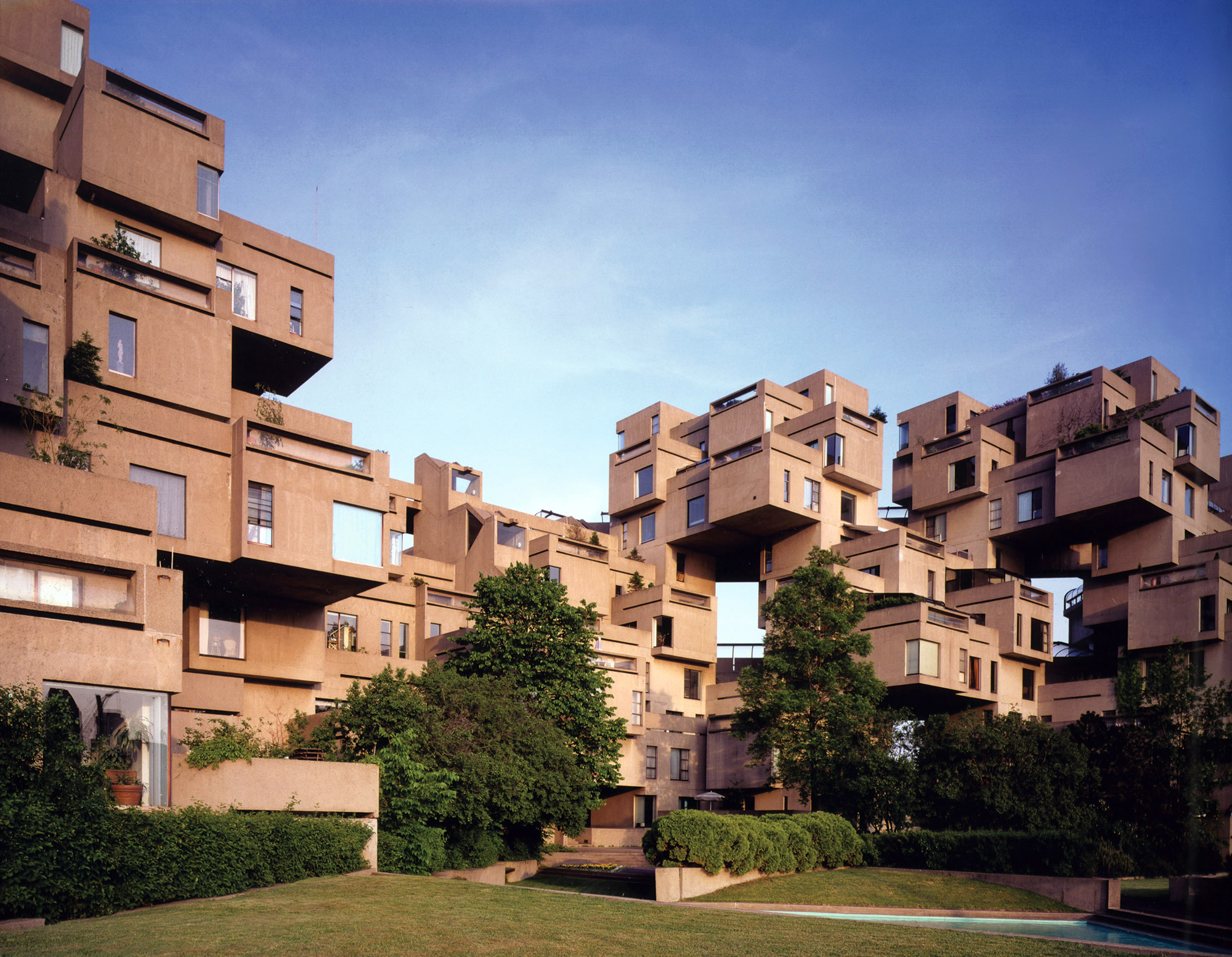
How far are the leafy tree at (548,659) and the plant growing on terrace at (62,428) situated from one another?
1395 cm

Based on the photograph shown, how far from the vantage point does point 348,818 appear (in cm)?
2598

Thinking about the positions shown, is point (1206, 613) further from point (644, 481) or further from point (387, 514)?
point (387, 514)

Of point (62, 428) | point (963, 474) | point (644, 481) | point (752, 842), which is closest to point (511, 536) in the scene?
point (644, 481)

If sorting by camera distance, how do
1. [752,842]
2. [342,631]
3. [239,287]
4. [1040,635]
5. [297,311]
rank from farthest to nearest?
1. [1040,635]
2. [342,631]
3. [297,311]
4. [239,287]
5. [752,842]

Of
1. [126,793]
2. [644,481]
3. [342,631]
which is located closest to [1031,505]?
[644,481]

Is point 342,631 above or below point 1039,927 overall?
A: above

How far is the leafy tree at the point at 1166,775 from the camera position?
36.2m

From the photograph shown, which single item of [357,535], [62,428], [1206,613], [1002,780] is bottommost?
[1002,780]

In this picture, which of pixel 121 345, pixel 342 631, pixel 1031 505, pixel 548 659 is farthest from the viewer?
pixel 1031 505

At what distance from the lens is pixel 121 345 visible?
30000mm

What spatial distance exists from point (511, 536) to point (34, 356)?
29846 millimetres

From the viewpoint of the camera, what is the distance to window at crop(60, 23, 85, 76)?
32.9 meters

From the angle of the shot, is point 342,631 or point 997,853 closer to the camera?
point 997,853

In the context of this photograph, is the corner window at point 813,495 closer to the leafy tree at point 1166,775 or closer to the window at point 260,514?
the leafy tree at point 1166,775
